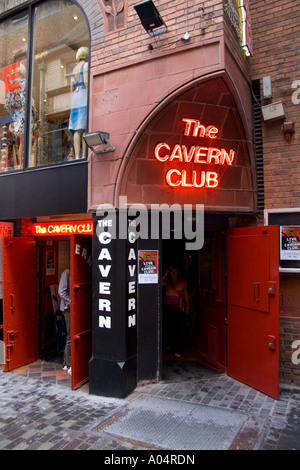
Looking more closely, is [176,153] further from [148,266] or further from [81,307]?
[81,307]

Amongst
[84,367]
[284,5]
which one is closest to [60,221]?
[84,367]

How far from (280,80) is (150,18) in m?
2.47

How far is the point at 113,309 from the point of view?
5293 millimetres

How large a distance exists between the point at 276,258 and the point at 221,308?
1677 mm

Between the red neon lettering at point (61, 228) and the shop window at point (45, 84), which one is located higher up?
the shop window at point (45, 84)

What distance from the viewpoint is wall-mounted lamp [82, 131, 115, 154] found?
17.1 ft

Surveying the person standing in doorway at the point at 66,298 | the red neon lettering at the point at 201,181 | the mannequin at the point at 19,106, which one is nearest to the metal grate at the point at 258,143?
the red neon lettering at the point at 201,181

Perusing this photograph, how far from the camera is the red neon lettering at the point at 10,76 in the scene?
7586 mm

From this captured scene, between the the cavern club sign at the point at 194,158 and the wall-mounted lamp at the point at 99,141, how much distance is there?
2.55 feet

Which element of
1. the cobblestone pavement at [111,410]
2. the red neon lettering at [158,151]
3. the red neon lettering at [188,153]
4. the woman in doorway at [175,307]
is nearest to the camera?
the cobblestone pavement at [111,410]

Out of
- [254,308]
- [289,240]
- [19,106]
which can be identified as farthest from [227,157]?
[19,106]

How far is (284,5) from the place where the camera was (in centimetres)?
585

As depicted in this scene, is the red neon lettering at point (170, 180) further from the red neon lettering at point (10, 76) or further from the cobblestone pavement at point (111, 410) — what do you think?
the red neon lettering at point (10, 76)

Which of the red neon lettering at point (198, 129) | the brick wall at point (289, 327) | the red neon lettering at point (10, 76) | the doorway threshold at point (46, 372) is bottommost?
the doorway threshold at point (46, 372)
